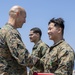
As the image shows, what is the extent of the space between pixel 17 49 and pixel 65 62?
3.17 ft

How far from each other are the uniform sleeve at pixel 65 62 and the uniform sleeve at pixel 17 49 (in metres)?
0.60

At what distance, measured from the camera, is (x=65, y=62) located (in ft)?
19.7

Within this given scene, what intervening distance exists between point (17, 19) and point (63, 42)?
1073 millimetres

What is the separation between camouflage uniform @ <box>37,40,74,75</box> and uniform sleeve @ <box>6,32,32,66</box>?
1.64 ft

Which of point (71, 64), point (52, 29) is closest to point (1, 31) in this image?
point (52, 29)

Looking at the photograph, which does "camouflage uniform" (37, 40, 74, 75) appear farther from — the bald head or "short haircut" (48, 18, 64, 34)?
the bald head

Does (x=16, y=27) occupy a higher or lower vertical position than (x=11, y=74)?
higher

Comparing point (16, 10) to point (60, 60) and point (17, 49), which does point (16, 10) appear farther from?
point (60, 60)

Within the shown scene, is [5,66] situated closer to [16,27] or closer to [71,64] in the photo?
[16,27]

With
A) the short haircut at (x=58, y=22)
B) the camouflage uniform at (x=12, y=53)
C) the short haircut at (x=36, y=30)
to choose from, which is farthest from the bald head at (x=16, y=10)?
the short haircut at (x=36, y=30)

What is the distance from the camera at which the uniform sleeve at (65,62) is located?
Answer: 601cm

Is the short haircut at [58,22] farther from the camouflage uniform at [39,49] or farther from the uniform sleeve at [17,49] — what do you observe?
the camouflage uniform at [39,49]

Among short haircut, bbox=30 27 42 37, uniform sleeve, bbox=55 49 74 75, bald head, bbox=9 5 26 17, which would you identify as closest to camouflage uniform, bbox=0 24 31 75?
bald head, bbox=9 5 26 17

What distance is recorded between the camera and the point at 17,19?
637 cm
